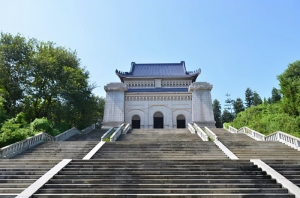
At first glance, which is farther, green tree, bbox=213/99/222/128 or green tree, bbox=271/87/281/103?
green tree, bbox=213/99/222/128

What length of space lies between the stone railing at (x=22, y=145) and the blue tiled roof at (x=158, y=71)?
61.9 feet

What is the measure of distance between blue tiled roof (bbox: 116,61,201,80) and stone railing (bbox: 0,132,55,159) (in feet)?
61.9

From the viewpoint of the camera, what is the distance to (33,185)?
718 centimetres

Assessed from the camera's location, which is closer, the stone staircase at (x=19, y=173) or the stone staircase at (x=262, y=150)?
the stone staircase at (x=19, y=173)

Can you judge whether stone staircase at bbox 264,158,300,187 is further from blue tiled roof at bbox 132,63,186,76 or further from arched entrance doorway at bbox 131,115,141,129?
blue tiled roof at bbox 132,63,186,76

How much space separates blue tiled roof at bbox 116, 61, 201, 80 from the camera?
34.0 meters

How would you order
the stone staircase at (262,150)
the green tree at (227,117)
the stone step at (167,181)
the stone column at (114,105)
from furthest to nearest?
1. the green tree at (227,117)
2. the stone column at (114,105)
3. the stone staircase at (262,150)
4. the stone step at (167,181)

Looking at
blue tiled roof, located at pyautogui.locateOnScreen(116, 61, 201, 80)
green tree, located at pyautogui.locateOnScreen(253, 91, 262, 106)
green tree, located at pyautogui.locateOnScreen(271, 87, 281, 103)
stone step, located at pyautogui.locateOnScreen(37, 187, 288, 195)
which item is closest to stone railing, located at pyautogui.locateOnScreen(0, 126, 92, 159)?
stone step, located at pyautogui.locateOnScreen(37, 187, 288, 195)

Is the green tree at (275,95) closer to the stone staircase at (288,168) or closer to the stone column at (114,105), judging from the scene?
the stone column at (114,105)

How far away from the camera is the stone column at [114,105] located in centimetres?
2753

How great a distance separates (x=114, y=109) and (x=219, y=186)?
21.7 meters

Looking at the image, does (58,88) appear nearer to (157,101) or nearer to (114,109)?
(114,109)

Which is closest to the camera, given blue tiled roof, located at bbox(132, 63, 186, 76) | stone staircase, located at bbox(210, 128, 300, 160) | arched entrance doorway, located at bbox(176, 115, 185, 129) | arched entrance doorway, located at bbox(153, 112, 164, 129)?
stone staircase, located at bbox(210, 128, 300, 160)

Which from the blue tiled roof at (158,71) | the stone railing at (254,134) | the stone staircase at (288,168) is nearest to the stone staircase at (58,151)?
the stone staircase at (288,168)
